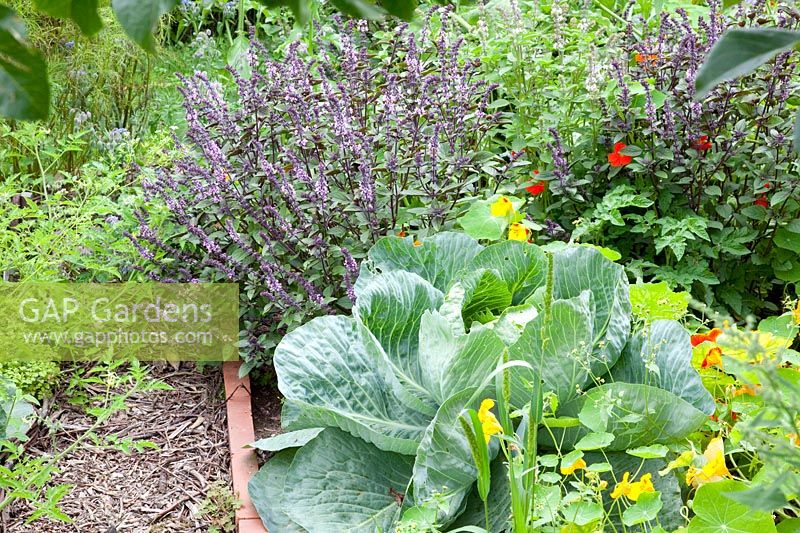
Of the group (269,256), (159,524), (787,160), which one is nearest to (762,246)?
(787,160)

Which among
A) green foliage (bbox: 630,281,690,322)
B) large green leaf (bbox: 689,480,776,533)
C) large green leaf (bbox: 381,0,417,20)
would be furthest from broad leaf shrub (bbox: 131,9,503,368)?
large green leaf (bbox: 381,0,417,20)

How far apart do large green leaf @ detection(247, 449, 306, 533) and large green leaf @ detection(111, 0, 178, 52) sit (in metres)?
1.96

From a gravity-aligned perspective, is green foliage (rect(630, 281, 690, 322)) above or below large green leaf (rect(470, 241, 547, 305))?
below

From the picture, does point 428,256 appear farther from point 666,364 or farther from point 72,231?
point 72,231

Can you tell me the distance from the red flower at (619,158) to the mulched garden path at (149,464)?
4.96 ft

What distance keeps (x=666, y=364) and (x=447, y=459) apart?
1.97 feet

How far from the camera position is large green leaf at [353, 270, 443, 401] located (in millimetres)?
2385

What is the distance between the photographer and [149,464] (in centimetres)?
276

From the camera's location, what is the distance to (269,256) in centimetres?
287

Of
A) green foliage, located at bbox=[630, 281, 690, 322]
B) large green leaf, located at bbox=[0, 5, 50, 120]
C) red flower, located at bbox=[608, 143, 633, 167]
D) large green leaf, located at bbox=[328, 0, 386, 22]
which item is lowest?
green foliage, located at bbox=[630, 281, 690, 322]

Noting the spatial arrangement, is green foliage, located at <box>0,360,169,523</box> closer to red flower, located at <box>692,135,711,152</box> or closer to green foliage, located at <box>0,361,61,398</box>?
green foliage, located at <box>0,361,61,398</box>

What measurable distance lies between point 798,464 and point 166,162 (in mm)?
3161

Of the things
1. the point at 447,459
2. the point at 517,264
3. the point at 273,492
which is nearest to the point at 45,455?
the point at 273,492

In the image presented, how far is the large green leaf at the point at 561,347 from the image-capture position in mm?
2064
